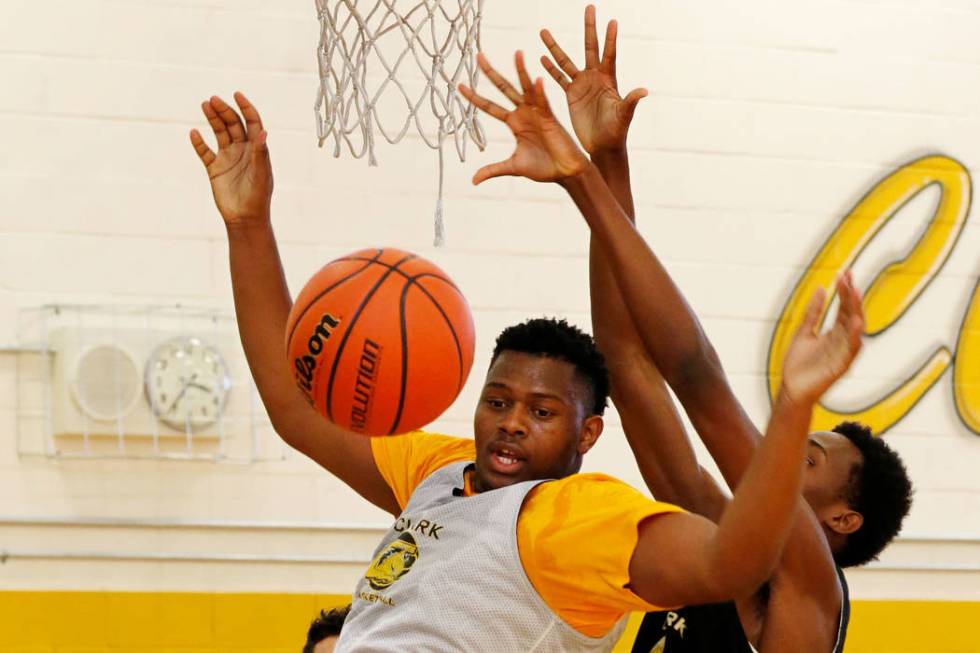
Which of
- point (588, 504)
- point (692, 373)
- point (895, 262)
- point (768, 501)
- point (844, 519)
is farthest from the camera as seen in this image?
point (895, 262)

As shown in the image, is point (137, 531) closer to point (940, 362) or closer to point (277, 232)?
point (277, 232)

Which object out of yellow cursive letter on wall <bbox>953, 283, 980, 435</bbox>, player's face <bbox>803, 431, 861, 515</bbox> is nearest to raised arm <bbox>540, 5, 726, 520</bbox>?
player's face <bbox>803, 431, 861, 515</bbox>

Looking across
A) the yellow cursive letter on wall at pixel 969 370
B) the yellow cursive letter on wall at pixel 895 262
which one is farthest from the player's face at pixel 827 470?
the yellow cursive letter on wall at pixel 969 370

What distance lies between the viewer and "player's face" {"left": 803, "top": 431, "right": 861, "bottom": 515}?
2529 millimetres

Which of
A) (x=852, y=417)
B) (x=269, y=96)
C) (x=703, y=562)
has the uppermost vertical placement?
(x=269, y=96)

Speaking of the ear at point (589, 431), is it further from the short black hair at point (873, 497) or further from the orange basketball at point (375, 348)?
the short black hair at point (873, 497)

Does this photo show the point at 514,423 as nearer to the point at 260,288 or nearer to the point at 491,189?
the point at 260,288

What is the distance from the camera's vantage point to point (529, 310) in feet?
14.9

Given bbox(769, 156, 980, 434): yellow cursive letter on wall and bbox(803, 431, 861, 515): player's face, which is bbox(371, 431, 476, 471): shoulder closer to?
bbox(803, 431, 861, 515): player's face

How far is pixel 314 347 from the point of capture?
2.22m

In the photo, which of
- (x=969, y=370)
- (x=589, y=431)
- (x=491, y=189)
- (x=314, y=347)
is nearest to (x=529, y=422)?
(x=589, y=431)

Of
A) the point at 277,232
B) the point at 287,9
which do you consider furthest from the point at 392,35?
the point at 277,232

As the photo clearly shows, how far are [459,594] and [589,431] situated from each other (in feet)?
1.27

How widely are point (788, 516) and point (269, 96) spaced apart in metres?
3.04
